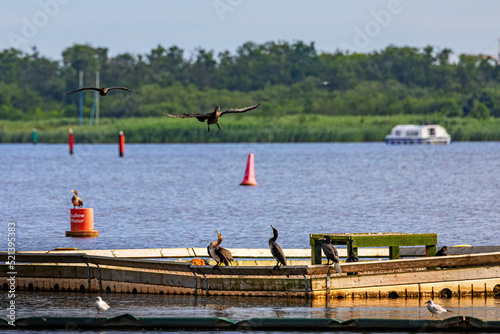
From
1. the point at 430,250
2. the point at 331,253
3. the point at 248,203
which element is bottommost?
the point at 248,203

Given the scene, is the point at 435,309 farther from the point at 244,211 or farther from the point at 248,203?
the point at 248,203

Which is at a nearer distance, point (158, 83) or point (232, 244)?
point (232, 244)

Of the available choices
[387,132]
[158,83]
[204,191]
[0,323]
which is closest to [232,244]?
[0,323]

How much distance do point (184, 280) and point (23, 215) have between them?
22709 millimetres

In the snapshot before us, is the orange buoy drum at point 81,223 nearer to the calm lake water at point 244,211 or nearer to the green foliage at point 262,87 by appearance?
the calm lake water at point 244,211

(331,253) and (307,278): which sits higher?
(331,253)

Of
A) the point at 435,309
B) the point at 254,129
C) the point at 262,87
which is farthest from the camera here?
the point at 262,87

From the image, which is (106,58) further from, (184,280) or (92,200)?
(184,280)

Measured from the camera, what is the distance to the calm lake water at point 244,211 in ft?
59.9

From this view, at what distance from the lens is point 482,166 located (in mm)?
84000

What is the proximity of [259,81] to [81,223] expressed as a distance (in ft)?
429

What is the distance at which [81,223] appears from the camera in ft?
101

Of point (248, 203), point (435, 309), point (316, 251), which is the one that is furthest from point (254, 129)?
point (435, 309)

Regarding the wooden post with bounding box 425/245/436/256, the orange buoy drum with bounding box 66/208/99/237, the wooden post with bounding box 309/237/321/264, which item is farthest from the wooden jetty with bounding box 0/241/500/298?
the orange buoy drum with bounding box 66/208/99/237
